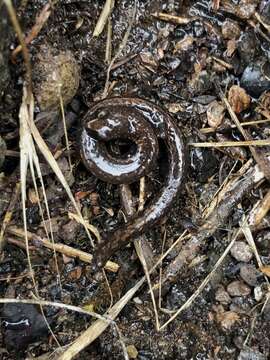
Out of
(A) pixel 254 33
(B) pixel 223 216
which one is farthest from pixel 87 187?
(A) pixel 254 33

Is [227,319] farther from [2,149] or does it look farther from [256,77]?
[2,149]

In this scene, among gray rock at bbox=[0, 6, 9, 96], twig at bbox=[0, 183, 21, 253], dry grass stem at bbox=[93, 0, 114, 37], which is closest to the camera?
gray rock at bbox=[0, 6, 9, 96]

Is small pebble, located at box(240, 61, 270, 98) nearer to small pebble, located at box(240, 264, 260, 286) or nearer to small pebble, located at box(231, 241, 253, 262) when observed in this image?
small pebble, located at box(231, 241, 253, 262)

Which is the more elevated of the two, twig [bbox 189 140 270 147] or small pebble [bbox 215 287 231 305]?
twig [bbox 189 140 270 147]

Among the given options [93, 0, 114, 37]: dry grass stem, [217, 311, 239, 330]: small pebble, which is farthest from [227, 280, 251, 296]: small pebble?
[93, 0, 114, 37]: dry grass stem

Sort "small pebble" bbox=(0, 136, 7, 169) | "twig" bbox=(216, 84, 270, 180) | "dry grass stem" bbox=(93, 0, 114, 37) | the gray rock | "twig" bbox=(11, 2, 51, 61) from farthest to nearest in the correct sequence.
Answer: "twig" bbox=(216, 84, 270, 180), "dry grass stem" bbox=(93, 0, 114, 37), "small pebble" bbox=(0, 136, 7, 169), "twig" bbox=(11, 2, 51, 61), the gray rock

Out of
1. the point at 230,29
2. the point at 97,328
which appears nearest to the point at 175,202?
the point at 97,328

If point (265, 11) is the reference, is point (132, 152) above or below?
below
